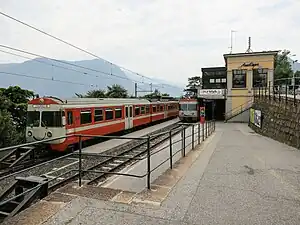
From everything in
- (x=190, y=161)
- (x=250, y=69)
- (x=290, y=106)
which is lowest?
(x=190, y=161)

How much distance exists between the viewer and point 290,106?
523 inches

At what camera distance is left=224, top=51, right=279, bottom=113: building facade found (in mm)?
29750

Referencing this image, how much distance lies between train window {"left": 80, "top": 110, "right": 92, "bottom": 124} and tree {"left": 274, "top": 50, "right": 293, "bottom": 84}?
40.3 meters

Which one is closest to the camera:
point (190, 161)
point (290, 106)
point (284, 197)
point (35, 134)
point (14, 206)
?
point (14, 206)

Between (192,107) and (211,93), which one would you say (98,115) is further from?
(211,93)

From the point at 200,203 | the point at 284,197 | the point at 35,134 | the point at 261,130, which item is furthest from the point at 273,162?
the point at 261,130

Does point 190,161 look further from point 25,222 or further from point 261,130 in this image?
point 261,130

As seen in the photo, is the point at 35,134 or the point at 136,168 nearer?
the point at 136,168

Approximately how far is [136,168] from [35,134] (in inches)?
234

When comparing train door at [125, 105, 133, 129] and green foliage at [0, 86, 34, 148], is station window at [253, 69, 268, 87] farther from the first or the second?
green foliage at [0, 86, 34, 148]

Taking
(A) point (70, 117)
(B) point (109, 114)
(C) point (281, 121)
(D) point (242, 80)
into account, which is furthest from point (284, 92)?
(D) point (242, 80)

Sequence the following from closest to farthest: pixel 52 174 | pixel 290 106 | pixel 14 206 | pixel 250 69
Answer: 1. pixel 14 206
2. pixel 52 174
3. pixel 290 106
4. pixel 250 69

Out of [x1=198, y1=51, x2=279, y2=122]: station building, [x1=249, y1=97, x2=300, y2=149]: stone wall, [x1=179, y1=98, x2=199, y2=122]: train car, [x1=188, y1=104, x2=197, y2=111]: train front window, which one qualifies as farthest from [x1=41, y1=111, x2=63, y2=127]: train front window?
[x1=198, y1=51, x2=279, y2=122]: station building

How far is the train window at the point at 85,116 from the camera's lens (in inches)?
496
